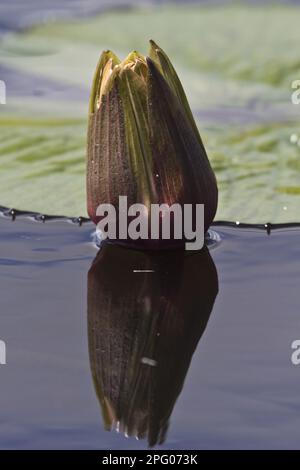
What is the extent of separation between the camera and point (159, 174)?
1735 mm

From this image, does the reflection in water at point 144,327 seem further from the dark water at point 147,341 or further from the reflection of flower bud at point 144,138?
the reflection of flower bud at point 144,138

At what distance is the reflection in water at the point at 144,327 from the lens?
137cm

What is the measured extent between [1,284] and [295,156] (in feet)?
2.69

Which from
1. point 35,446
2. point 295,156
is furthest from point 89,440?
point 295,156

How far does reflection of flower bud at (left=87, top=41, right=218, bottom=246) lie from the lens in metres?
1.71

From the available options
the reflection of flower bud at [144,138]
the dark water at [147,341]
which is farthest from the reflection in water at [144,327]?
the reflection of flower bud at [144,138]

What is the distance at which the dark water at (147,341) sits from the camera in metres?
1.32

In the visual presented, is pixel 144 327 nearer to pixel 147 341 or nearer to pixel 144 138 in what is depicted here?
pixel 147 341

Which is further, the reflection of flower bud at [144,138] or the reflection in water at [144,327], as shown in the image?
the reflection of flower bud at [144,138]

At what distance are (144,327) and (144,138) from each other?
32 cm

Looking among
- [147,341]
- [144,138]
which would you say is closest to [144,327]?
[147,341]

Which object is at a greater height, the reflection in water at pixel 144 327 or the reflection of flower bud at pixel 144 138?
the reflection of flower bud at pixel 144 138

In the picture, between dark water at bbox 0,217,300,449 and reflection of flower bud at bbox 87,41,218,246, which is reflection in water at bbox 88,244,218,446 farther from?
reflection of flower bud at bbox 87,41,218,246

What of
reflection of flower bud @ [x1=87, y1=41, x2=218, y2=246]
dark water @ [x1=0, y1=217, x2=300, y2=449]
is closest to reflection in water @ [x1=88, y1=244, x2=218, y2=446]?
dark water @ [x1=0, y1=217, x2=300, y2=449]
